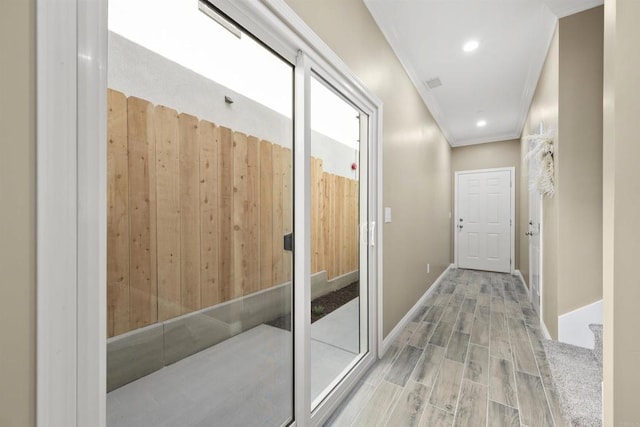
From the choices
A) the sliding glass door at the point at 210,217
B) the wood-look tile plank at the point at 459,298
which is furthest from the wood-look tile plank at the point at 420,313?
the sliding glass door at the point at 210,217

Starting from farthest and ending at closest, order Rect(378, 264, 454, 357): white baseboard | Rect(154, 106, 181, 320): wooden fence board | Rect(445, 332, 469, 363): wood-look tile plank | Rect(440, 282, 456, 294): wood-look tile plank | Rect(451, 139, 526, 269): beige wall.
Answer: Rect(451, 139, 526, 269): beige wall, Rect(440, 282, 456, 294): wood-look tile plank, Rect(378, 264, 454, 357): white baseboard, Rect(445, 332, 469, 363): wood-look tile plank, Rect(154, 106, 181, 320): wooden fence board

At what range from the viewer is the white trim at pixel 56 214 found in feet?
1.74

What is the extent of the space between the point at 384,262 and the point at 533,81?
115 inches

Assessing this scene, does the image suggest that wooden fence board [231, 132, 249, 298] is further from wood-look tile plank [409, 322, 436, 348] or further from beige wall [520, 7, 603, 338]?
beige wall [520, 7, 603, 338]

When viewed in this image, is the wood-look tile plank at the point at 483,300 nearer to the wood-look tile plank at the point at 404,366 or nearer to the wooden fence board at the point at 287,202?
the wood-look tile plank at the point at 404,366

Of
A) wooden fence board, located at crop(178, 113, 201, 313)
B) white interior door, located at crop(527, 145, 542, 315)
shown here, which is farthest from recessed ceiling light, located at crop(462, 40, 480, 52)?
wooden fence board, located at crop(178, 113, 201, 313)

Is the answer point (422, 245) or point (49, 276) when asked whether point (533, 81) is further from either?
point (49, 276)

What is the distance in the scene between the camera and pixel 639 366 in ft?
3.09

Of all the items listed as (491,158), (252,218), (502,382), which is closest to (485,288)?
(502,382)

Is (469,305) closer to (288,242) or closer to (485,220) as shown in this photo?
(485,220)

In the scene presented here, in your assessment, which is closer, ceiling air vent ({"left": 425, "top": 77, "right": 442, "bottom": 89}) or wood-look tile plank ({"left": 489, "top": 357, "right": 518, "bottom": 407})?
wood-look tile plank ({"left": 489, "top": 357, "right": 518, "bottom": 407})

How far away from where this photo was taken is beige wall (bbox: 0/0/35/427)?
19.2 inches

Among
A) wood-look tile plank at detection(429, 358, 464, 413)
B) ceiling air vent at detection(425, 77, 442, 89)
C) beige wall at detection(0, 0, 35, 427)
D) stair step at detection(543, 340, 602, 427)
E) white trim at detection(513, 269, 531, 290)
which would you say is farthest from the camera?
white trim at detection(513, 269, 531, 290)

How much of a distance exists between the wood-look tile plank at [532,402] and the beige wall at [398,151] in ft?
3.16
